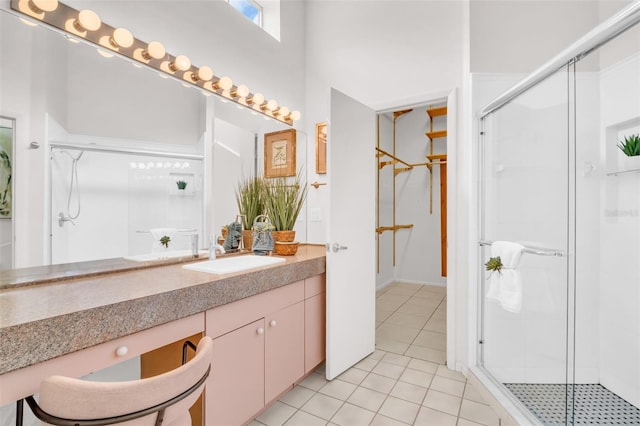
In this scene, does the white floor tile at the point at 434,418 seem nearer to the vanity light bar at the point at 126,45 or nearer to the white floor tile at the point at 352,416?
the white floor tile at the point at 352,416

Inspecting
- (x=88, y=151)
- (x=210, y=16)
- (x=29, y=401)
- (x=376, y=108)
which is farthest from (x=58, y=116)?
(x=376, y=108)

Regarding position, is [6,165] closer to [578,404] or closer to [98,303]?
[98,303]

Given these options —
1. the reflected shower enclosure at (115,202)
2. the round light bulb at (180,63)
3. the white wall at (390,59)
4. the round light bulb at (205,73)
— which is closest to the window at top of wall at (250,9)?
the white wall at (390,59)

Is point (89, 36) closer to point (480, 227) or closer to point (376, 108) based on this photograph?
point (376, 108)

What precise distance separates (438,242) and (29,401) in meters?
4.58

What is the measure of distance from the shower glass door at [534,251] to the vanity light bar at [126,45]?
1889 mm

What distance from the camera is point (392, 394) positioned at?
1.96 meters

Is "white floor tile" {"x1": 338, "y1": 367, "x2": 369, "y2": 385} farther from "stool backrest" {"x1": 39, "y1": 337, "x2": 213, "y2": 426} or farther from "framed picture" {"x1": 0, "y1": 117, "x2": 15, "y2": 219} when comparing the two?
"framed picture" {"x1": 0, "y1": 117, "x2": 15, "y2": 219}

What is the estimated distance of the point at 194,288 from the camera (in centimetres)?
126

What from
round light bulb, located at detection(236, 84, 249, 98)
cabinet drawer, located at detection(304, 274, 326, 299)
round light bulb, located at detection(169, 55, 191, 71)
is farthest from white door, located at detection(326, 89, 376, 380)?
round light bulb, located at detection(169, 55, 191, 71)

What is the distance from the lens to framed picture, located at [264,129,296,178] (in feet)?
8.55

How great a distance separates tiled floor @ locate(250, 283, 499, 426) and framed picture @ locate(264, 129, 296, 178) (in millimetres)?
1606

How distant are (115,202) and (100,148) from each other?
26cm

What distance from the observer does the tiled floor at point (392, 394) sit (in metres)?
1.72
